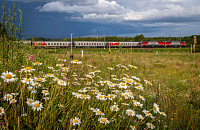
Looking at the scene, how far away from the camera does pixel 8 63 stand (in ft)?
9.73

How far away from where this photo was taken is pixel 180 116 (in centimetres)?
289

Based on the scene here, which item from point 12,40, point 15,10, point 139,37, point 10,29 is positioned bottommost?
point 12,40

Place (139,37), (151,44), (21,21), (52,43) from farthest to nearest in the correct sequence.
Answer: (139,37) < (151,44) < (52,43) < (21,21)


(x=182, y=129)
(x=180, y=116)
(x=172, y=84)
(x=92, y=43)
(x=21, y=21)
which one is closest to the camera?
(x=182, y=129)

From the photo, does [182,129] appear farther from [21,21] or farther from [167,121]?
[21,21]

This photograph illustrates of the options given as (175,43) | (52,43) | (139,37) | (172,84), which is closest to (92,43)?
(52,43)

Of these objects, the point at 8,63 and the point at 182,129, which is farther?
the point at 8,63

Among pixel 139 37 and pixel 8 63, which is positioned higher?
pixel 139 37

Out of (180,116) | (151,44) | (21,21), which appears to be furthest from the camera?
(151,44)

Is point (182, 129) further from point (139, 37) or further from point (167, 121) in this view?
point (139, 37)

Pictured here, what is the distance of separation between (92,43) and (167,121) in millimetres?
48662

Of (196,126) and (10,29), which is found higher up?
(10,29)

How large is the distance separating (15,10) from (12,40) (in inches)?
25.6

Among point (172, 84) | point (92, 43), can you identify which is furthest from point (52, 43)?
point (172, 84)
